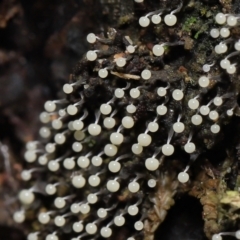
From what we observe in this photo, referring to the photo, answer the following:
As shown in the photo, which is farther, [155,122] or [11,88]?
[11,88]

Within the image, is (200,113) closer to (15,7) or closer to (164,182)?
(164,182)

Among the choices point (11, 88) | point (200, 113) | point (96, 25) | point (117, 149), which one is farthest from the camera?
point (11, 88)

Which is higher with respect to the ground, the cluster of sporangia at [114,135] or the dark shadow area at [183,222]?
the cluster of sporangia at [114,135]

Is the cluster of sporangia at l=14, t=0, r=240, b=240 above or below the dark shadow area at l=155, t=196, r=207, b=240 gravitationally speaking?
above

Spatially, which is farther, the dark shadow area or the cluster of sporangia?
the dark shadow area

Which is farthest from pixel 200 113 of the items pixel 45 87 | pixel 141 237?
pixel 45 87

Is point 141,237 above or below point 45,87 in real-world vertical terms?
below

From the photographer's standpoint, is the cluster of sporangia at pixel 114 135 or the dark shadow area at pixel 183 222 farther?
the dark shadow area at pixel 183 222

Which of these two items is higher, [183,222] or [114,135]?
[114,135]
